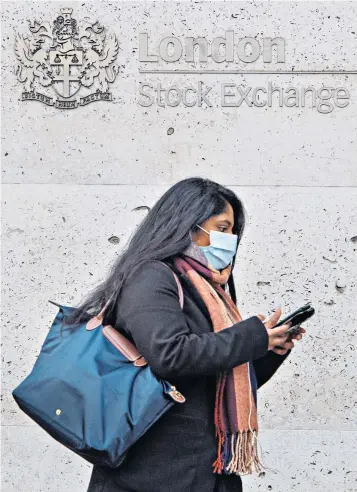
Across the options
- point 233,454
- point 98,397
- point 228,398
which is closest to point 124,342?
point 98,397

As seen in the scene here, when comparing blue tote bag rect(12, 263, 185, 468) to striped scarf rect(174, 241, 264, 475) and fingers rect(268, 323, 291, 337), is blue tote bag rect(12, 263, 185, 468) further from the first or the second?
fingers rect(268, 323, 291, 337)

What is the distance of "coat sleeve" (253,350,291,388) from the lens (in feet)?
10.5

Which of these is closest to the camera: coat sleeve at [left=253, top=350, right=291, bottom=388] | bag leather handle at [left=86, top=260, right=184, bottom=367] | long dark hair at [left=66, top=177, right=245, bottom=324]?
bag leather handle at [left=86, top=260, right=184, bottom=367]

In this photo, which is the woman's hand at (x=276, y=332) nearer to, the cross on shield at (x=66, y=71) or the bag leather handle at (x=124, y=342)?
the bag leather handle at (x=124, y=342)

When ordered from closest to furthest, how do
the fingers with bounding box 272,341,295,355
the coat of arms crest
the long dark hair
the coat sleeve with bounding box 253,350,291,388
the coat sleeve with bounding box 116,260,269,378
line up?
the coat sleeve with bounding box 116,260,269,378
the long dark hair
the fingers with bounding box 272,341,295,355
the coat sleeve with bounding box 253,350,291,388
the coat of arms crest

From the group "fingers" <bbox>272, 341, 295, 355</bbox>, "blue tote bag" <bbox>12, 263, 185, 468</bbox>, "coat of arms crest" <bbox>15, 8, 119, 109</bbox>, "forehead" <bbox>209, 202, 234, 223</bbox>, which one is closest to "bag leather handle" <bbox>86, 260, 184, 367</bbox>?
"blue tote bag" <bbox>12, 263, 185, 468</bbox>

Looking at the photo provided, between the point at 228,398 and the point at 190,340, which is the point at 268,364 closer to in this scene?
the point at 228,398

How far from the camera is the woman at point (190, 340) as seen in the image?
110 inches

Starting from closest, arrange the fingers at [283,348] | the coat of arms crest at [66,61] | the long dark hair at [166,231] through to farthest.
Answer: the long dark hair at [166,231]
the fingers at [283,348]
the coat of arms crest at [66,61]

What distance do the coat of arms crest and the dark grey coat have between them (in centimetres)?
194

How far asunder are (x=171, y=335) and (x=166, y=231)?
15.0 inches

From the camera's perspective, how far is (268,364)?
3.21 metres

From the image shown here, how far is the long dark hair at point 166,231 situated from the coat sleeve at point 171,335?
0.08 m

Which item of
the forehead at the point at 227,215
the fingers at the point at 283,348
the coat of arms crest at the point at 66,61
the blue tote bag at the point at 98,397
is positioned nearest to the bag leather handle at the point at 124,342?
the blue tote bag at the point at 98,397
